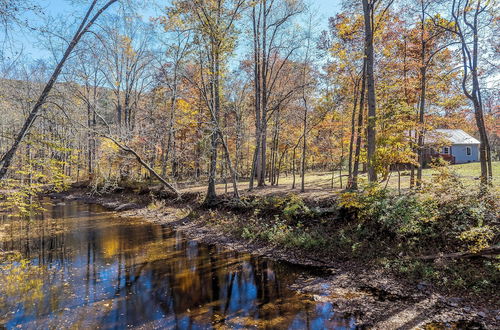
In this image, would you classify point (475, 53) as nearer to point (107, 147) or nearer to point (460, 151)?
point (107, 147)

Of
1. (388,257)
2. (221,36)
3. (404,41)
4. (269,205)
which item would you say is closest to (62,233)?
(269,205)

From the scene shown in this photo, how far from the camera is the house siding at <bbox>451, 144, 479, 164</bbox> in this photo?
3106cm

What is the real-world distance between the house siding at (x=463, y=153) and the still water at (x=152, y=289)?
3093 cm

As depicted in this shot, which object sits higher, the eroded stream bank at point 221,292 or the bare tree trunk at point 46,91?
the bare tree trunk at point 46,91

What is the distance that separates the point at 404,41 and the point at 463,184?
755cm

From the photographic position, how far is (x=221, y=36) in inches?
564

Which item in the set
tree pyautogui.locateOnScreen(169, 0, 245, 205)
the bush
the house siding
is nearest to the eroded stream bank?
the bush

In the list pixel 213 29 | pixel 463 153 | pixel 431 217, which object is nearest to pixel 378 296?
pixel 431 217

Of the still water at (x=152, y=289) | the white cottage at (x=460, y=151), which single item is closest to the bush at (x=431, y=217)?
the still water at (x=152, y=289)

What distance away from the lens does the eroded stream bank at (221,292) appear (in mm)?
5859

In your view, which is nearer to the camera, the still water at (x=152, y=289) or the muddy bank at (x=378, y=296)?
the muddy bank at (x=378, y=296)

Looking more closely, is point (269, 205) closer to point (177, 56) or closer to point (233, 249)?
point (233, 249)

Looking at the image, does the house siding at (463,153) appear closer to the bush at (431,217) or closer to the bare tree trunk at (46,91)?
the bush at (431,217)

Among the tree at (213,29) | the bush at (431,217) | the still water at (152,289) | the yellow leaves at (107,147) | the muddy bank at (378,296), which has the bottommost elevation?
the still water at (152,289)
